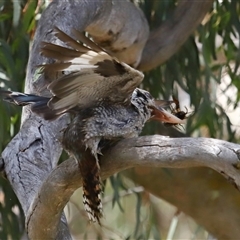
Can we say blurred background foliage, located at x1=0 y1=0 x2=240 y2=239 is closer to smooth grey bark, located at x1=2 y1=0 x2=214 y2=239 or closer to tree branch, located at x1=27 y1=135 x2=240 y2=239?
smooth grey bark, located at x1=2 y1=0 x2=214 y2=239

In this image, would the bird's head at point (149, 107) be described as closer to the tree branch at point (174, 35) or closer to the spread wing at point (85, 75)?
the spread wing at point (85, 75)

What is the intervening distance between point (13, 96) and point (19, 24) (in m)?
0.82

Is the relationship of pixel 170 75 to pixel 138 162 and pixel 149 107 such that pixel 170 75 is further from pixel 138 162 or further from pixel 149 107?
pixel 138 162

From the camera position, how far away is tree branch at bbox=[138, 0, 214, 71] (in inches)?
96.5

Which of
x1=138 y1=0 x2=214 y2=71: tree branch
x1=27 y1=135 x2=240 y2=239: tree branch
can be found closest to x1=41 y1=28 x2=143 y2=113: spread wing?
x1=27 y1=135 x2=240 y2=239: tree branch

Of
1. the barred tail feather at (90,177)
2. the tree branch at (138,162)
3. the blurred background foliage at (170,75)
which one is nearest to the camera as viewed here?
the tree branch at (138,162)

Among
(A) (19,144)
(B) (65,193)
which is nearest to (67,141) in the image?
(B) (65,193)

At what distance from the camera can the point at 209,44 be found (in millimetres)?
2547

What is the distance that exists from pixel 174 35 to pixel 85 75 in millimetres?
1185

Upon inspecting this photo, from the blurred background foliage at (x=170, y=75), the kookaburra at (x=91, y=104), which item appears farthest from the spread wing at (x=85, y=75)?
the blurred background foliage at (x=170, y=75)

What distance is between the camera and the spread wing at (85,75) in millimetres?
1230

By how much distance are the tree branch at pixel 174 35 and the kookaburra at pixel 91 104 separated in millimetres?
993

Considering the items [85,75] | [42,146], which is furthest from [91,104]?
[42,146]

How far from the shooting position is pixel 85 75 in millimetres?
1316
